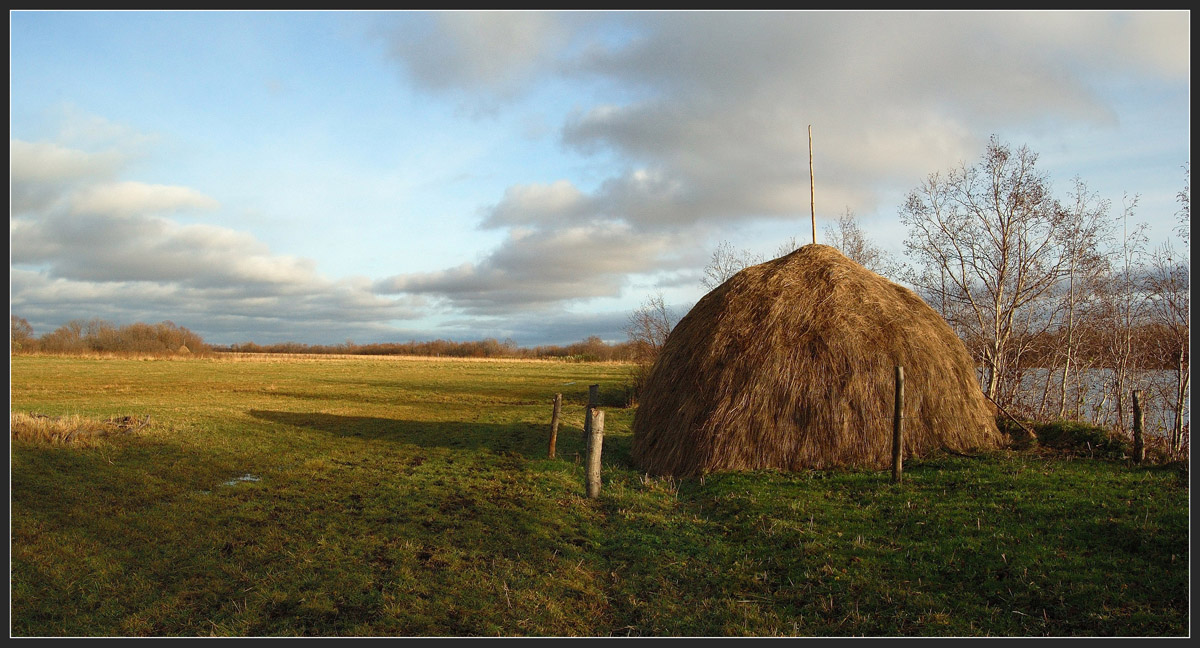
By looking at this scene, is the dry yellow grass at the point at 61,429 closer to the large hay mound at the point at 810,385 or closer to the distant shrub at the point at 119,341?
the large hay mound at the point at 810,385

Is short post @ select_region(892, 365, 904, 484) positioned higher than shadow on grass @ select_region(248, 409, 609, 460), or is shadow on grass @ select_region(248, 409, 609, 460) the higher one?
short post @ select_region(892, 365, 904, 484)

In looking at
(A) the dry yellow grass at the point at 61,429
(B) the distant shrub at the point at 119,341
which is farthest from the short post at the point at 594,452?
(B) the distant shrub at the point at 119,341

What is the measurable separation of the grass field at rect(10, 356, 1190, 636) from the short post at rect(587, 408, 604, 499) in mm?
243

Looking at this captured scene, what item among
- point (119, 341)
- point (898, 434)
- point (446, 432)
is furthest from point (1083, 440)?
point (119, 341)

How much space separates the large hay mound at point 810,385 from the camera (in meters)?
11.4

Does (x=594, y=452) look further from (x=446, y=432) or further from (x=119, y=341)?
(x=119, y=341)

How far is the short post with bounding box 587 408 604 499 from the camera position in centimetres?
1092

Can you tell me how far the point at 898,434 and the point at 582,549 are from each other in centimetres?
608

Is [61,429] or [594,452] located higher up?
[594,452]

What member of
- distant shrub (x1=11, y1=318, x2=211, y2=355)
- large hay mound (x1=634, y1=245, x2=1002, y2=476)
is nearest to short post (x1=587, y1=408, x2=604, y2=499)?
large hay mound (x1=634, y1=245, x2=1002, y2=476)

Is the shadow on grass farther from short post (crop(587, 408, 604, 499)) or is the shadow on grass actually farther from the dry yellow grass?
the dry yellow grass

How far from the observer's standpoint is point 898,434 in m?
10.4

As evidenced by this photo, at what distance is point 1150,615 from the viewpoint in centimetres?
552

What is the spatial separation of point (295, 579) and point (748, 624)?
5357mm
